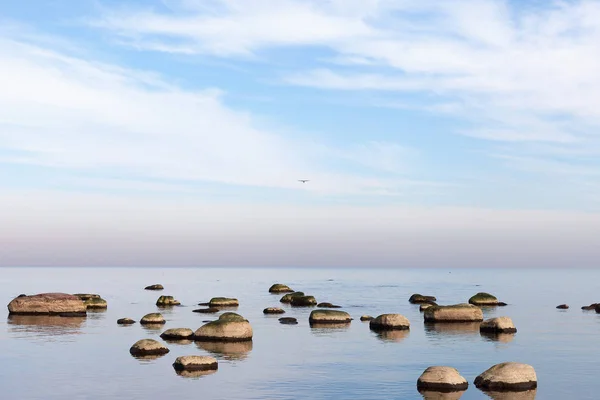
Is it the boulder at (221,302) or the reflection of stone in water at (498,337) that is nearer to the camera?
the reflection of stone in water at (498,337)

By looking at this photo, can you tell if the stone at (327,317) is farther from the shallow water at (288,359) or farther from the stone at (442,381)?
the stone at (442,381)

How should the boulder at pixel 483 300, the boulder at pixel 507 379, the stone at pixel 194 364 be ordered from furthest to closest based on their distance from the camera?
the boulder at pixel 483 300, the stone at pixel 194 364, the boulder at pixel 507 379

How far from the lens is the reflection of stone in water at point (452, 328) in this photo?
70000 millimetres

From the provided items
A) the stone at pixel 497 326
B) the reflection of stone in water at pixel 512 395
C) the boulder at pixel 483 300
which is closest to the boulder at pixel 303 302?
the boulder at pixel 483 300

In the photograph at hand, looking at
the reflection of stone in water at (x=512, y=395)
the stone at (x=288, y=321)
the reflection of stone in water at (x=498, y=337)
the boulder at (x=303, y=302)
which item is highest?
the boulder at (x=303, y=302)

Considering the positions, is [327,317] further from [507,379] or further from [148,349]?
[507,379]

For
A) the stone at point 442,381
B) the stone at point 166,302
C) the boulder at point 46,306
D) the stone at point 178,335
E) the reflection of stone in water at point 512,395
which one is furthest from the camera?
the stone at point 166,302

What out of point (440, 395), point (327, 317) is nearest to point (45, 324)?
point (327, 317)

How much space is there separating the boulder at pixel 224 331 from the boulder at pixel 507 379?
80.1 feet

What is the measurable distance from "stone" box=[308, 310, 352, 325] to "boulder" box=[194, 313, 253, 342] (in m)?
17.1

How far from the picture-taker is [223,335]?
59.2m

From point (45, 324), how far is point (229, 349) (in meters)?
28.9

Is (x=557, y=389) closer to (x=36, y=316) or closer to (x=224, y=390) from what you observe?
(x=224, y=390)

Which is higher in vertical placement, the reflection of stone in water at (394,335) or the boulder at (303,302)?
the boulder at (303,302)
